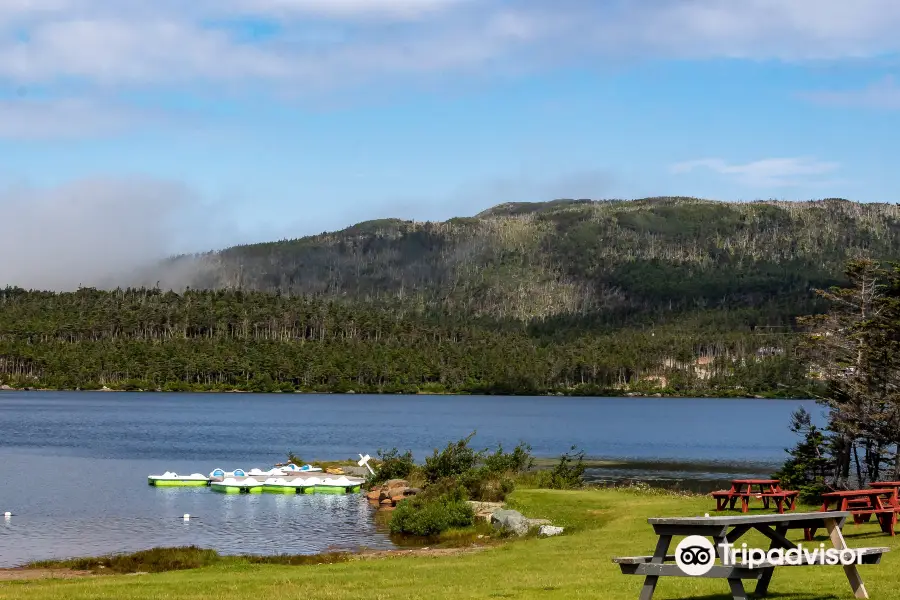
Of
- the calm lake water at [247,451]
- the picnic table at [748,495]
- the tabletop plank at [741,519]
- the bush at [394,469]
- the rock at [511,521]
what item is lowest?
the calm lake water at [247,451]

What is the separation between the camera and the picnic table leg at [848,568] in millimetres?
16500

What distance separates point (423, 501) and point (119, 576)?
19404 millimetres

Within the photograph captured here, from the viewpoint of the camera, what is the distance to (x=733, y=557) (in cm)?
1548

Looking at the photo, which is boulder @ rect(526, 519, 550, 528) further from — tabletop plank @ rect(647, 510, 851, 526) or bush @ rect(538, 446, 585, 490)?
tabletop plank @ rect(647, 510, 851, 526)

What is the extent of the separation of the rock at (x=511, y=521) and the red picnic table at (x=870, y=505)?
1171 cm

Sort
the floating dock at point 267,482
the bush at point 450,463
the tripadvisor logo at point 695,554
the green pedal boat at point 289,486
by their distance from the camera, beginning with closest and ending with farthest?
the tripadvisor logo at point 695,554 < the bush at point 450,463 < the floating dock at point 267,482 < the green pedal boat at point 289,486

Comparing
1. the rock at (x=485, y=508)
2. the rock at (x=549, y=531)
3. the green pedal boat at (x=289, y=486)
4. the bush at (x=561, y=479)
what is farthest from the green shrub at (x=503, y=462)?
the rock at (x=549, y=531)

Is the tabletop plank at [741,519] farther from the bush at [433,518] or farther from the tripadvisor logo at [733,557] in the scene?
the bush at [433,518]

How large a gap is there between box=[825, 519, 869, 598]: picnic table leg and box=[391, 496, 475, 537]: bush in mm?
23523

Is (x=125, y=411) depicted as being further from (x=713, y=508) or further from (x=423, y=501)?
(x=713, y=508)

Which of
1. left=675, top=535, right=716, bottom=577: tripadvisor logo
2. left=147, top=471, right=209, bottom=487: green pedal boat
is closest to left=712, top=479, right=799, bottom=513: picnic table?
left=675, top=535, right=716, bottom=577: tripadvisor logo

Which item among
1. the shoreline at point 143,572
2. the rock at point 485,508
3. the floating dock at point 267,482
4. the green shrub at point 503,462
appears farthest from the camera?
the floating dock at point 267,482

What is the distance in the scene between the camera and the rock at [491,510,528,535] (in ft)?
118

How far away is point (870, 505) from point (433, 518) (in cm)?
1783
